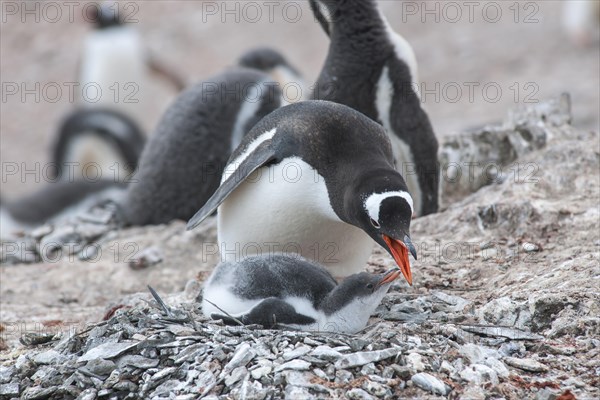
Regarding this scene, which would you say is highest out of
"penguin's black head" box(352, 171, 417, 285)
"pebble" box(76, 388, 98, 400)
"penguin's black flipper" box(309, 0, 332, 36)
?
"penguin's black flipper" box(309, 0, 332, 36)

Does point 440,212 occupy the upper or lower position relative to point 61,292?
upper

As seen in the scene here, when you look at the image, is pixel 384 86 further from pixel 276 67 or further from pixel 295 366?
pixel 276 67

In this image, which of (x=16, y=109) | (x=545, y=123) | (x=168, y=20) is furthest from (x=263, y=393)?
(x=168, y=20)

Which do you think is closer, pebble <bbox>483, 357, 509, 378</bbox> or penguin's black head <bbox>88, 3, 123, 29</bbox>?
pebble <bbox>483, 357, 509, 378</bbox>

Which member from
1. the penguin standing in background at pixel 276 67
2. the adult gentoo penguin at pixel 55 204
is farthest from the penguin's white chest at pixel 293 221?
the penguin standing in background at pixel 276 67

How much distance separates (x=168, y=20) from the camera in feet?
58.5

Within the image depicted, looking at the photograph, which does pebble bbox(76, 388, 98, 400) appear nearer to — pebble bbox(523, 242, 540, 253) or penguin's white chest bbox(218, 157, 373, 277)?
penguin's white chest bbox(218, 157, 373, 277)

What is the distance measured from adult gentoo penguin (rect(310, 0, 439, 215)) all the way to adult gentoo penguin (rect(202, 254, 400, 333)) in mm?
1985

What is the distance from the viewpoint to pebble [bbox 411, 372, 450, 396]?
10.6ft

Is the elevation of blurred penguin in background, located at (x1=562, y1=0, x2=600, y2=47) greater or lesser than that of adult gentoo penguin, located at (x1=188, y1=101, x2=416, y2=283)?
greater

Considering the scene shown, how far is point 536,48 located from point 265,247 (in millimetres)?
10617

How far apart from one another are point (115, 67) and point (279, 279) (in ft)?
33.2

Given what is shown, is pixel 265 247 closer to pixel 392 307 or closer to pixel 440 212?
pixel 392 307

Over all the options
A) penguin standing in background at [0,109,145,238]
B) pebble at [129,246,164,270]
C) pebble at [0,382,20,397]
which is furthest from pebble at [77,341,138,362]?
penguin standing in background at [0,109,145,238]
